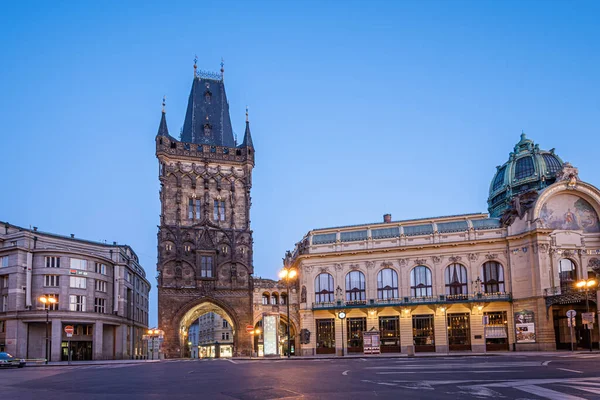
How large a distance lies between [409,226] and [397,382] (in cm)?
5017

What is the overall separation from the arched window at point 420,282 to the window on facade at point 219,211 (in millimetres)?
27878

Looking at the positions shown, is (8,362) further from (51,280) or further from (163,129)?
(163,129)

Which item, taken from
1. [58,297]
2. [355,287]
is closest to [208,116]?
[58,297]

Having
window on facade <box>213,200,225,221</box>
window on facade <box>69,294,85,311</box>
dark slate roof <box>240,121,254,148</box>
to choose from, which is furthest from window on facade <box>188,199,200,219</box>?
window on facade <box>69,294,85,311</box>

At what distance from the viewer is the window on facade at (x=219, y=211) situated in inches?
3169

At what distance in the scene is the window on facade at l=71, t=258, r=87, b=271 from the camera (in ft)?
225

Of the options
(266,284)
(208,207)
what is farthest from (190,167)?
(266,284)

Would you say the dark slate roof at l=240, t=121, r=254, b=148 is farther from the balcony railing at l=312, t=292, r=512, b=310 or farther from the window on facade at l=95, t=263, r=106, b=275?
the balcony railing at l=312, t=292, r=512, b=310

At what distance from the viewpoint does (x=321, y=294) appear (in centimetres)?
6788

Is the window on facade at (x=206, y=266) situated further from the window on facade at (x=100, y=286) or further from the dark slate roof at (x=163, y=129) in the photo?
the dark slate roof at (x=163, y=129)

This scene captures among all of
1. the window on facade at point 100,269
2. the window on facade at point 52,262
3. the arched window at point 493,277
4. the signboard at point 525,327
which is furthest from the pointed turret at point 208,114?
the signboard at point 525,327

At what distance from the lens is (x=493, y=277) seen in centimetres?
6284

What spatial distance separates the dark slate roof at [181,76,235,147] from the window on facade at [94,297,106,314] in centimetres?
2452

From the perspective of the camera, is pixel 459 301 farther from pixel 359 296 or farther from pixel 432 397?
pixel 432 397
